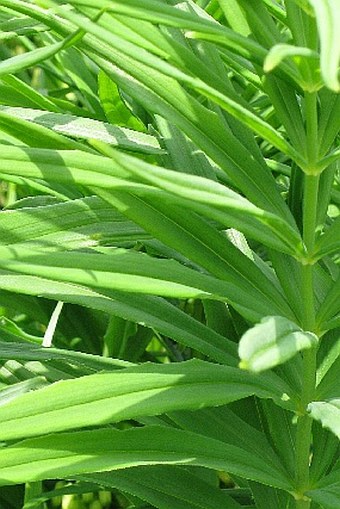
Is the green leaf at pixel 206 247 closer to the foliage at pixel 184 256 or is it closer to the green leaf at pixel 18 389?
the foliage at pixel 184 256

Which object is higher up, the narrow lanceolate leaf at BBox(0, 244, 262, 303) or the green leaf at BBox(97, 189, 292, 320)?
the green leaf at BBox(97, 189, 292, 320)

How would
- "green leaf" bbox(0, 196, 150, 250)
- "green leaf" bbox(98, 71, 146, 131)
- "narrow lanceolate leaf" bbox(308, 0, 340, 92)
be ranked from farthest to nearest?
"green leaf" bbox(98, 71, 146, 131) < "green leaf" bbox(0, 196, 150, 250) < "narrow lanceolate leaf" bbox(308, 0, 340, 92)

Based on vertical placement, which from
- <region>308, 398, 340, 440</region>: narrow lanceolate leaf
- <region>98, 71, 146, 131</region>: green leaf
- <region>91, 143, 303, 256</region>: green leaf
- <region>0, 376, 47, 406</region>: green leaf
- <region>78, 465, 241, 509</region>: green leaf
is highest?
<region>98, 71, 146, 131</region>: green leaf

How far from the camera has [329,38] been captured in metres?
0.42

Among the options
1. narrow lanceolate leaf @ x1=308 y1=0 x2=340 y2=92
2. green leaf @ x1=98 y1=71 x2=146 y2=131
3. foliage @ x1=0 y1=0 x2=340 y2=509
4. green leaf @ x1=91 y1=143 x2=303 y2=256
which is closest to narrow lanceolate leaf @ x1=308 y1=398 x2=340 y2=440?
foliage @ x1=0 y1=0 x2=340 y2=509

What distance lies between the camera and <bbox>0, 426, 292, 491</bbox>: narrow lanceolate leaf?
59cm

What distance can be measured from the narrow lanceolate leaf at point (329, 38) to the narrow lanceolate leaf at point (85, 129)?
0.89 feet

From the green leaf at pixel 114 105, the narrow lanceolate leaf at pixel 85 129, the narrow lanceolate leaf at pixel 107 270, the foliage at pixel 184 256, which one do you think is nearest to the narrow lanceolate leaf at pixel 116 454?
the foliage at pixel 184 256

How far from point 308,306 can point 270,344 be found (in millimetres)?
174

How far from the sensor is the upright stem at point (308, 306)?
60 cm

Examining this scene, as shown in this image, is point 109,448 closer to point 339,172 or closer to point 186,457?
point 186,457

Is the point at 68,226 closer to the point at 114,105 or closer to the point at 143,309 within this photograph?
the point at 143,309

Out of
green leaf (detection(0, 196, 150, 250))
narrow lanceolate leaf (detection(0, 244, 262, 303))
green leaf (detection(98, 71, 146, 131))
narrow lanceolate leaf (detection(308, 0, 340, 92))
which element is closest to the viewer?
narrow lanceolate leaf (detection(308, 0, 340, 92))

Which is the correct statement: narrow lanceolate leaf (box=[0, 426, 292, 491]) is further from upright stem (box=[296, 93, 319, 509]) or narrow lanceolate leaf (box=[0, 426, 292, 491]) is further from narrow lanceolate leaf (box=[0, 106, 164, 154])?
narrow lanceolate leaf (box=[0, 106, 164, 154])
